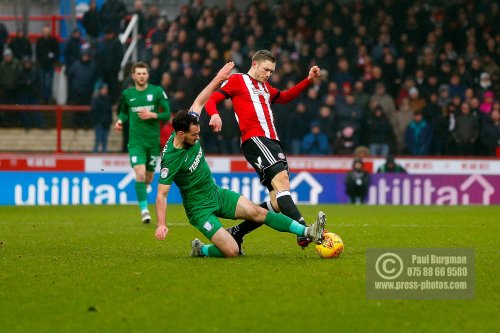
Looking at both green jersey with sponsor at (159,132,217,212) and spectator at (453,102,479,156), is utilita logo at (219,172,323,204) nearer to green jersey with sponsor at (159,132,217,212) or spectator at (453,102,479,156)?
spectator at (453,102,479,156)

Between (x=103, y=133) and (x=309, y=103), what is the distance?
4.75m

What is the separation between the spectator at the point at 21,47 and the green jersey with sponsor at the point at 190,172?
16007mm

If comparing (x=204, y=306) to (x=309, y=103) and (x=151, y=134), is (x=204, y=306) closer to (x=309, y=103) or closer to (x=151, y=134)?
(x=151, y=134)

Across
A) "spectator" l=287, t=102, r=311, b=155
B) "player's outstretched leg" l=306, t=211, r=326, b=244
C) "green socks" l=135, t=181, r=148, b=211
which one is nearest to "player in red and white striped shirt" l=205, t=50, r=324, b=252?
"player's outstretched leg" l=306, t=211, r=326, b=244

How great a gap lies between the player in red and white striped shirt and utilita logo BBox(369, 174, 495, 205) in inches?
460

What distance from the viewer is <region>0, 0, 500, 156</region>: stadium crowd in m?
23.7

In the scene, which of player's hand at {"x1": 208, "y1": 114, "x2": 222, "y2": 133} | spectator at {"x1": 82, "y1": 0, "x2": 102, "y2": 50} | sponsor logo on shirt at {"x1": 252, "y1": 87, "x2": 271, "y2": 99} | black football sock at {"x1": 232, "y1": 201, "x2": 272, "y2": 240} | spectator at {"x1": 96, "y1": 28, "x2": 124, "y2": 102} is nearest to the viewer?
player's hand at {"x1": 208, "y1": 114, "x2": 222, "y2": 133}

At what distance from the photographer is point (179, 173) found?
1046 centimetres

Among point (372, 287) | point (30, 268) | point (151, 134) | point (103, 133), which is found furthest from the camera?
point (103, 133)

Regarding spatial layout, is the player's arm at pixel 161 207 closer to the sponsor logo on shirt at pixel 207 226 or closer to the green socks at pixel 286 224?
the sponsor logo on shirt at pixel 207 226

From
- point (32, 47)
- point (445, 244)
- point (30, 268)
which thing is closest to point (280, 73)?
point (32, 47)

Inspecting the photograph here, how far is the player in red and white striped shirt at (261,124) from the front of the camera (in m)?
11.1

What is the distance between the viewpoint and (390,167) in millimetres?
23078

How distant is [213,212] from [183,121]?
1.07 m
